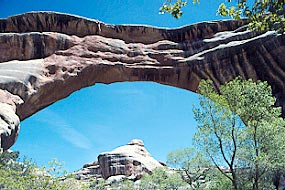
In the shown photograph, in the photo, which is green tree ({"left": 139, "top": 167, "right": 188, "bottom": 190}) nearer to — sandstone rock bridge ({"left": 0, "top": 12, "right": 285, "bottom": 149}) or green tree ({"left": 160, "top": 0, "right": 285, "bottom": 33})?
sandstone rock bridge ({"left": 0, "top": 12, "right": 285, "bottom": 149})

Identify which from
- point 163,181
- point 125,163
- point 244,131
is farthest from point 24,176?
point 125,163

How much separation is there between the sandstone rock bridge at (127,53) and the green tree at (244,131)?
4.87m

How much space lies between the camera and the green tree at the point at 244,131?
11398 mm

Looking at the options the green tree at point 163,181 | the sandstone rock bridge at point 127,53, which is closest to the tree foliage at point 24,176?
the sandstone rock bridge at point 127,53

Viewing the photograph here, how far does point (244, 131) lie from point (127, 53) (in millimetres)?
7757

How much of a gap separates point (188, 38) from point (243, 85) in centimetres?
699

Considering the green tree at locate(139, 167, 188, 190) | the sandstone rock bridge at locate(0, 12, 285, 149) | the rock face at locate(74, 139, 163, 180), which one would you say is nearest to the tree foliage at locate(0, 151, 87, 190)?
the sandstone rock bridge at locate(0, 12, 285, 149)

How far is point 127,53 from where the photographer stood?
17.5 meters

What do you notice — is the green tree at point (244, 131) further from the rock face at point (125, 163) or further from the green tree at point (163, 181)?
the rock face at point (125, 163)

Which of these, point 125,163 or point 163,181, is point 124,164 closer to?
point 125,163

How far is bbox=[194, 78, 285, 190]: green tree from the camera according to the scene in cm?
1140

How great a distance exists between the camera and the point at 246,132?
11695mm

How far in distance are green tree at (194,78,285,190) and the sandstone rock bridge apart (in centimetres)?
487

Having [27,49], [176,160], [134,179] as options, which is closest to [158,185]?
[176,160]
